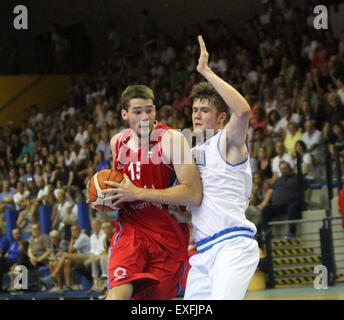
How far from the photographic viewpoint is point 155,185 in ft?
17.9

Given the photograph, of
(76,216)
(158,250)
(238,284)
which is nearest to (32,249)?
(76,216)

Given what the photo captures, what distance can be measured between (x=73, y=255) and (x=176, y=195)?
25.2 ft

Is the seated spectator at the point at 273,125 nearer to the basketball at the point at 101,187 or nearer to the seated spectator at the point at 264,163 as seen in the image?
the seated spectator at the point at 264,163

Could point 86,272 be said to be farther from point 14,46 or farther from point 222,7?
point 14,46

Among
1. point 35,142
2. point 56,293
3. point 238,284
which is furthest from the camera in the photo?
point 35,142

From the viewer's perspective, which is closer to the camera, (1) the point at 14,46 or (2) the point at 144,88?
(2) the point at 144,88

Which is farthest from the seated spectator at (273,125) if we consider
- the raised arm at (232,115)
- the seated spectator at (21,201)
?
the raised arm at (232,115)

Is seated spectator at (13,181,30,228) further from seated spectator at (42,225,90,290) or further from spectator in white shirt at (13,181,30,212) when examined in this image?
seated spectator at (42,225,90,290)

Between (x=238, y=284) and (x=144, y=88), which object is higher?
(x=144, y=88)

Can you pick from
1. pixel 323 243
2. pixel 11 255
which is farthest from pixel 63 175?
pixel 323 243

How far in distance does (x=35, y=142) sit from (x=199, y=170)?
43.1 feet

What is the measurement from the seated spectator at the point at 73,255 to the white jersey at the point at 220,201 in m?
7.56

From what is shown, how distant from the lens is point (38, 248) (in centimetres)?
1328

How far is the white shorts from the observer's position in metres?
4.75
